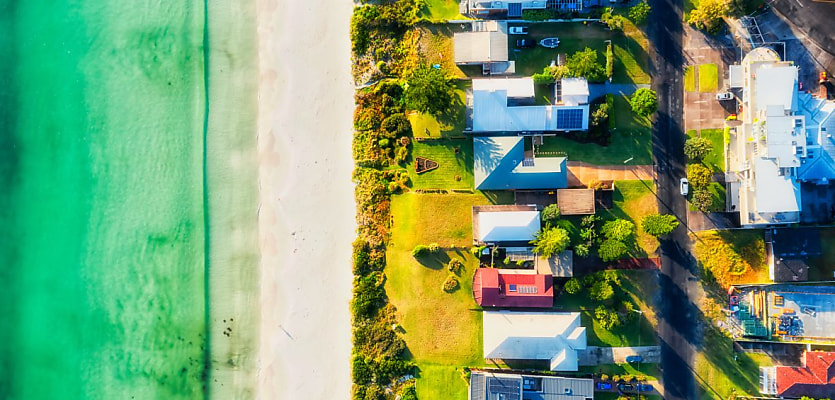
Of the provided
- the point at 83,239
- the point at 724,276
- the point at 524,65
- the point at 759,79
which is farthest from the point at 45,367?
the point at 759,79

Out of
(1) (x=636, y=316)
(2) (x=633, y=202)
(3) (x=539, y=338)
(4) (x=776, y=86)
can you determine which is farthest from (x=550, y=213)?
(4) (x=776, y=86)

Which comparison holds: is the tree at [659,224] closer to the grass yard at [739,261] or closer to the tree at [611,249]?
the tree at [611,249]

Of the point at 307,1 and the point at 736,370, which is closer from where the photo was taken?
the point at 736,370

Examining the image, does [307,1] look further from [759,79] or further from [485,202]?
[759,79]

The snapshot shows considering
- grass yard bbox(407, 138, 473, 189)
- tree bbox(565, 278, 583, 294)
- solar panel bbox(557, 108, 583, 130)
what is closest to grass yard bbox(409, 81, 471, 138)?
grass yard bbox(407, 138, 473, 189)

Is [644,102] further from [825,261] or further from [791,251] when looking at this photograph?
[825,261]

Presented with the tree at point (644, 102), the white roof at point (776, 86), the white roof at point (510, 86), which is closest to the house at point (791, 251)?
the white roof at point (776, 86)
